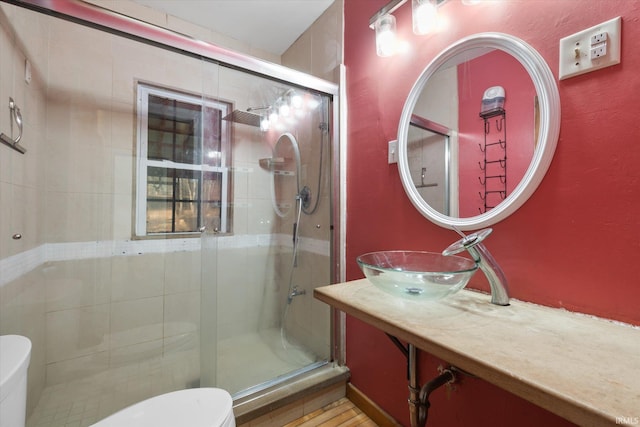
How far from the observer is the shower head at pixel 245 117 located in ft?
5.70

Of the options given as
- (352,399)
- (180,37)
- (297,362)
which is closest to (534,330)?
(352,399)

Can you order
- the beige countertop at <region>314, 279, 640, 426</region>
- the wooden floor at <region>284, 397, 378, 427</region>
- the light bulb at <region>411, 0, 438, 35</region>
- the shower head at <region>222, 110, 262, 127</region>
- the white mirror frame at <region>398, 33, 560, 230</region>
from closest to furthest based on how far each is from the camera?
the beige countertop at <region>314, 279, 640, 426</region>
the white mirror frame at <region>398, 33, 560, 230</region>
the light bulb at <region>411, 0, 438, 35</region>
the wooden floor at <region>284, 397, 378, 427</region>
the shower head at <region>222, 110, 262, 127</region>

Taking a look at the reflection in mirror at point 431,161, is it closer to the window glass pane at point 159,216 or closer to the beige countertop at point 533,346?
the beige countertop at point 533,346

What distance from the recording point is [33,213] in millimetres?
1422

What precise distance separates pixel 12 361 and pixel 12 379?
0.07m

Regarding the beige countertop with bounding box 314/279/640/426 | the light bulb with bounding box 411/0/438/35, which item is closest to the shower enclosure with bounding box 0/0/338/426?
the light bulb with bounding box 411/0/438/35

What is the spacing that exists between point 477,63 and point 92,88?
208cm

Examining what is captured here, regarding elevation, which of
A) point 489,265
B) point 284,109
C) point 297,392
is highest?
point 284,109

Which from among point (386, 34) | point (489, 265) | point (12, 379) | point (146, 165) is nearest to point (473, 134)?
point (489, 265)

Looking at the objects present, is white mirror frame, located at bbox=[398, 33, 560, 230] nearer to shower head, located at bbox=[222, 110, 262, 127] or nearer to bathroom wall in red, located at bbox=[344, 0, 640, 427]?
bathroom wall in red, located at bbox=[344, 0, 640, 427]

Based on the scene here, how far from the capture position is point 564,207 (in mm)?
792

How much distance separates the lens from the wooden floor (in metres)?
1.37

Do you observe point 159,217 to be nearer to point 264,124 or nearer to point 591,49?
point 264,124

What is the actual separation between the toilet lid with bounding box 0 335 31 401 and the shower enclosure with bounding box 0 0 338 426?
1.74 feet
